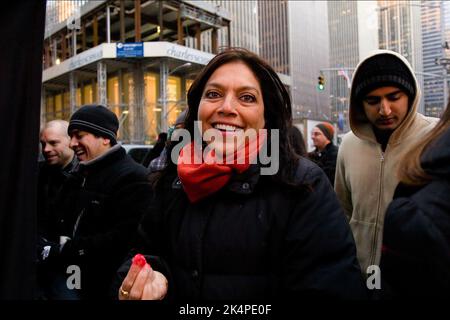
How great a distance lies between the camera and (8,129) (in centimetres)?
119

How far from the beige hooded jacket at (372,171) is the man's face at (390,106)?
5 cm

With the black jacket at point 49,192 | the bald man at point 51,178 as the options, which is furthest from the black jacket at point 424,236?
the black jacket at point 49,192

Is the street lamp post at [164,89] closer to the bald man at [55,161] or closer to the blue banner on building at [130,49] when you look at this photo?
the blue banner on building at [130,49]

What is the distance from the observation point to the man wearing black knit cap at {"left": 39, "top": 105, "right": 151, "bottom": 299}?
10.1 feet

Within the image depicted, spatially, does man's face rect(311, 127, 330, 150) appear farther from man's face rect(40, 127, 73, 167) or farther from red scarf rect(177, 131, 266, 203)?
red scarf rect(177, 131, 266, 203)

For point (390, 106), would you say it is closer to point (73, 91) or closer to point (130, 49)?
point (130, 49)

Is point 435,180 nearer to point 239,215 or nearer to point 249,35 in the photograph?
point 239,215

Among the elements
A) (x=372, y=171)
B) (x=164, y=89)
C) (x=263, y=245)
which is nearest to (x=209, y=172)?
(x=263, y=245)

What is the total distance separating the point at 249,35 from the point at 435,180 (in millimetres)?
73439

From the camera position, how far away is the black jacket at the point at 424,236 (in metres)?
1.17

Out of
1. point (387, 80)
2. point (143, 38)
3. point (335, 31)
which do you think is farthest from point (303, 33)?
point (387, 80)

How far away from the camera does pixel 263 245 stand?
1676 millimetres

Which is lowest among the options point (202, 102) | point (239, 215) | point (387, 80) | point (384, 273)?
point (384, 273)

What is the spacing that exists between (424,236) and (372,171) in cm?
161
